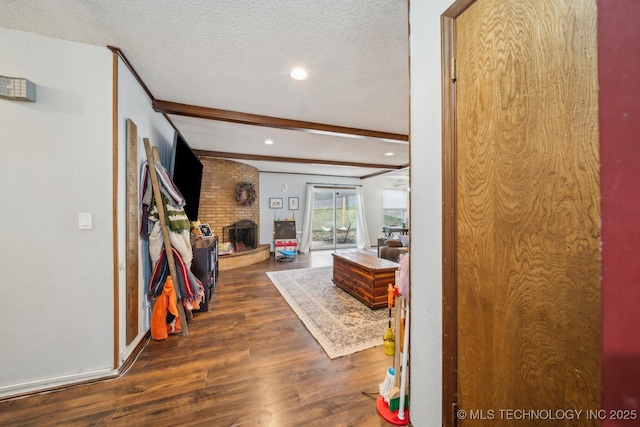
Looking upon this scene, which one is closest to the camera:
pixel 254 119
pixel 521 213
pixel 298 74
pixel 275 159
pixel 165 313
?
pixel 521 213

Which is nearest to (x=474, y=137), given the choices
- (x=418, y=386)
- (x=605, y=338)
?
(x=605, y=338)

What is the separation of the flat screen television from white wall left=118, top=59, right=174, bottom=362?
228 mm

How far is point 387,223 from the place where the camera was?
8.52 metres

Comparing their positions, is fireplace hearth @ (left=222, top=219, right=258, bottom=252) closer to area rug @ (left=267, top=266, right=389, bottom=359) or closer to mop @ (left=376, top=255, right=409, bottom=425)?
area rug @ (left=267, top=266, right=389, bottom=359)

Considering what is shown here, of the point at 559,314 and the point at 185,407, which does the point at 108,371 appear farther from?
the point at 559,314

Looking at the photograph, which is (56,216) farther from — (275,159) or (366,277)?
(275,159)

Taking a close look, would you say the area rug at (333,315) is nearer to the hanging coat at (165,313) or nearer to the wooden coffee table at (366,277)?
the wooden coffee table at (366,277)

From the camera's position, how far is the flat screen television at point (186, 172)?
2.74 meters

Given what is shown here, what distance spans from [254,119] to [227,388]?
Answer: 2.68 meters

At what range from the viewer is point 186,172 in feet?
9.96

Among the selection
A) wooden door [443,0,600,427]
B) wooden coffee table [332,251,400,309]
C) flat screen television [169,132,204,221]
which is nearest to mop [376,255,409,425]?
wooden door [443,0,600,427]

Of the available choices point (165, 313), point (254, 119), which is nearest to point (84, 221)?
point (165, 313)

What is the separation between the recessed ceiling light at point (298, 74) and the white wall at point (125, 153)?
130 cm

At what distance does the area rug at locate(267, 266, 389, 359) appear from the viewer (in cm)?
218
